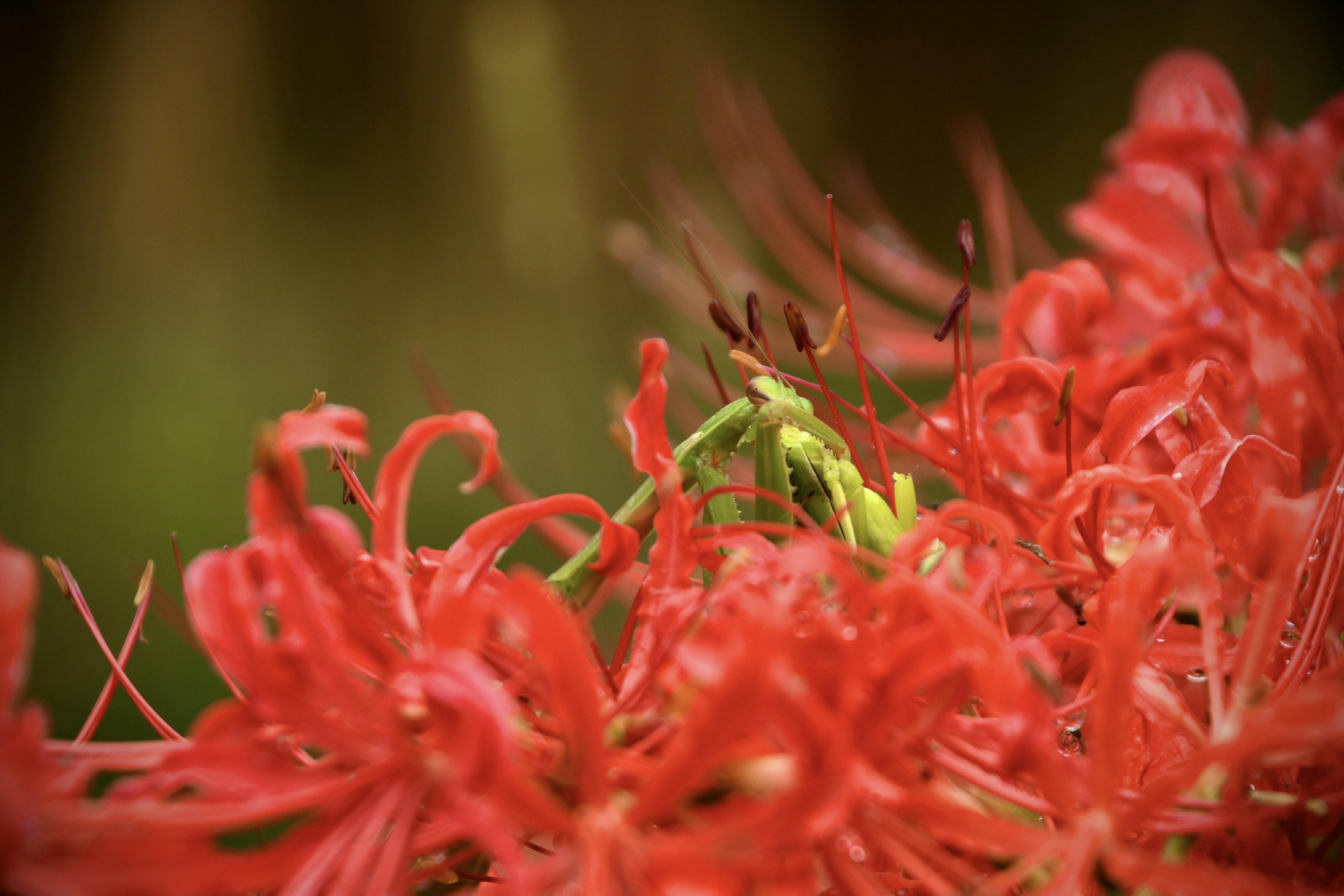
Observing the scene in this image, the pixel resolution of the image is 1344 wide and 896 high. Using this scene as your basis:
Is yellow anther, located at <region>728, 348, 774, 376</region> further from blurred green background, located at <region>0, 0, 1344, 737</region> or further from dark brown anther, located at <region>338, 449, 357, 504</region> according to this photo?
blurred green background, located at <region>0, 0, 1344, 737</region>

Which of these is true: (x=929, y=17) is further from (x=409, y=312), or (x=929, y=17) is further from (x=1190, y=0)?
(x=409, y=312)

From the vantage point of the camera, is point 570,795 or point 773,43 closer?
point 570,795

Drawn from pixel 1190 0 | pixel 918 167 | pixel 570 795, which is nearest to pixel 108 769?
pixel 570 795

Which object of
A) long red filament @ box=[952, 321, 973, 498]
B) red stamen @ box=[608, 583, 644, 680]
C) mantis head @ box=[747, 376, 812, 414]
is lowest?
red stamen @ box=[608, 583, 644, 680]

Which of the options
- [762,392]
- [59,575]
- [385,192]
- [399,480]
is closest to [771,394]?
[762,392]

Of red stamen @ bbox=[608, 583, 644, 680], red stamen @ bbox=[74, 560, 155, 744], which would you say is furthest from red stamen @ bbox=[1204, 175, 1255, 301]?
red stamen @ bbox=[74, 560, 155, 744]

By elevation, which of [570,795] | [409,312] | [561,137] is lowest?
[570,795]
